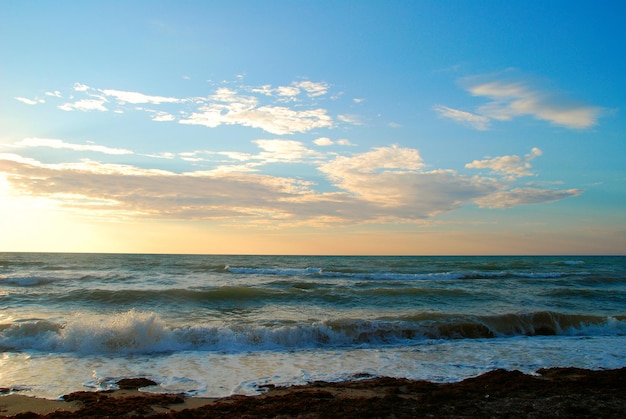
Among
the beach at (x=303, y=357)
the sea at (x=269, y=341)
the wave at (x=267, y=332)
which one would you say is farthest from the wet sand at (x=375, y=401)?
the wave at (x=267, y=332)

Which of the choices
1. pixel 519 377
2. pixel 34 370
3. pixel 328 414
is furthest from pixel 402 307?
Answer: pixel 34 370

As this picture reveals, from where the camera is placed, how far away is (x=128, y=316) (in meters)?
11.9

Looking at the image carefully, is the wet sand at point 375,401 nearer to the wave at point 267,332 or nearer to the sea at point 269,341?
the sea at point 269,341

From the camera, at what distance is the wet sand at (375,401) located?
622 cm

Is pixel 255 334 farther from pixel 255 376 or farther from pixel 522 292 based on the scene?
pixel 522 292

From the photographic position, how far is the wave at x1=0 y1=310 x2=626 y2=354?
10.9m

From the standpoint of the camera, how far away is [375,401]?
22.0 ft

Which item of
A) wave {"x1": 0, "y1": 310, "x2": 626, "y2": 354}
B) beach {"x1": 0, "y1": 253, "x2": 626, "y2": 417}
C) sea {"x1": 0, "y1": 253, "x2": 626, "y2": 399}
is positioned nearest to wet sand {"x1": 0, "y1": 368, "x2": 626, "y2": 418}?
beach {"x1": 0, "y1": 253, "x2": 626, "y2": 417}

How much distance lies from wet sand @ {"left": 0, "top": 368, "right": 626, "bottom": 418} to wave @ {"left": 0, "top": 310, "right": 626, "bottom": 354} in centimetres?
337

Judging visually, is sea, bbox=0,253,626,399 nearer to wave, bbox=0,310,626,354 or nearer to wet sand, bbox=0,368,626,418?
wave, bbox=0,310,626,354

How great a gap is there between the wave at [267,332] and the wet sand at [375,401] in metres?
3.37

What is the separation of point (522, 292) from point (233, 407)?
868 inches

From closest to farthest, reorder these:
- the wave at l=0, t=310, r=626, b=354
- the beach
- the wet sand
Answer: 1. the wet sand
2. the beach
3. the wave at l=0, t=310, r=626, b=354

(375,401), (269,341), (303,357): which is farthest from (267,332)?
(375,401)
